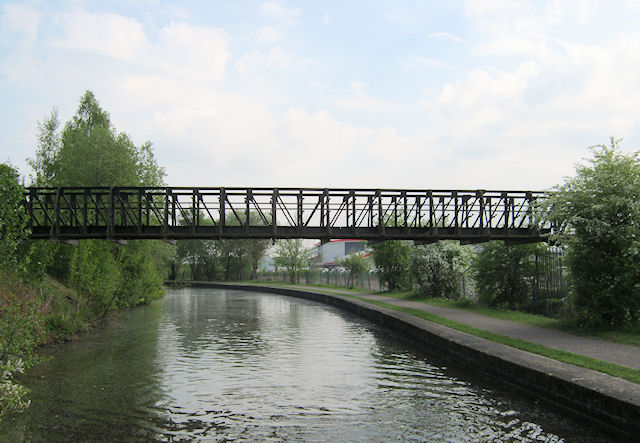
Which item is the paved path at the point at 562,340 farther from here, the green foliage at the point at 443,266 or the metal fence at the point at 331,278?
the metal fence at the point at 331,278

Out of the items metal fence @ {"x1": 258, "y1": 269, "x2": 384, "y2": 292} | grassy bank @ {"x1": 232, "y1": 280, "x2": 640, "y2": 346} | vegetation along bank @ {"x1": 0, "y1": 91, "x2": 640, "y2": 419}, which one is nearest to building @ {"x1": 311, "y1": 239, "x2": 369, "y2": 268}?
metal fence @ {"x1": 258, "y1": 269, "x2": 384, "y2": 292}

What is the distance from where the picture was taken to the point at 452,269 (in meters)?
30.9

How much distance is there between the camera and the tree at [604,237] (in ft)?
48.6

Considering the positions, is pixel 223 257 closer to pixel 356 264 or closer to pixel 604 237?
pixel 356 264

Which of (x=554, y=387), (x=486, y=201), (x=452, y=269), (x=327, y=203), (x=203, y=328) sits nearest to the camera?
(x=554, y=387)

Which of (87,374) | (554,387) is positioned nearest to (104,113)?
(87,374)

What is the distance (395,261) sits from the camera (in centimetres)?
3897

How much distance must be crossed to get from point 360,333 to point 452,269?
11.4 metres

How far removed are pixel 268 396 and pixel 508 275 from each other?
15122 mm

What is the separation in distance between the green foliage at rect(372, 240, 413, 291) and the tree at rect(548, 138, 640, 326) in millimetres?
22561

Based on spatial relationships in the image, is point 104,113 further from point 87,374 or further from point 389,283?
point 87,374

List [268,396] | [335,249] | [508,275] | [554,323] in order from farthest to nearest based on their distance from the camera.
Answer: [335,249], [508,275], [554,323], [268,396]

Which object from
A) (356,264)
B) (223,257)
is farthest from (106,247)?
(223,257)

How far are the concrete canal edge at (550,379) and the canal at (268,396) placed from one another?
306 mm
